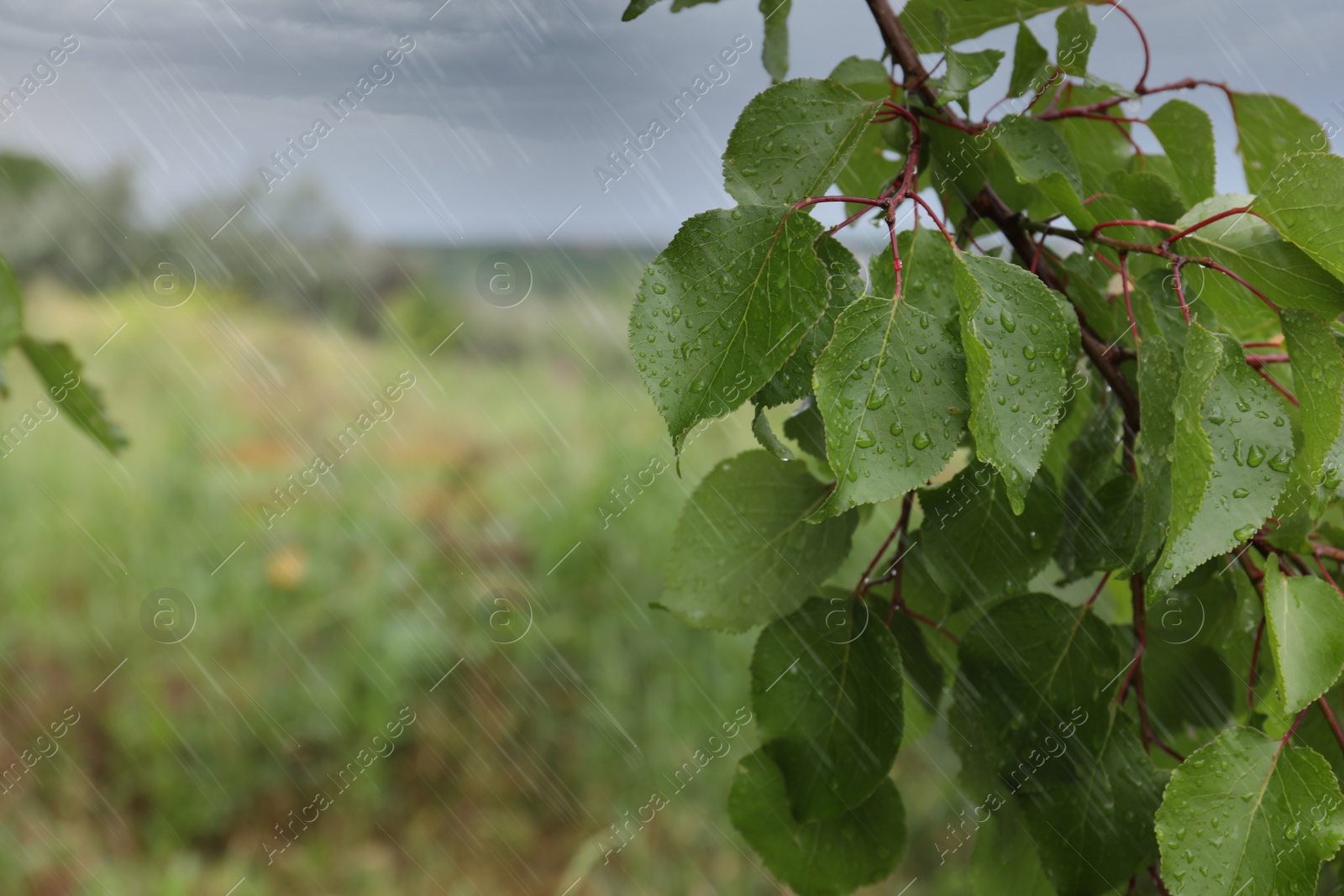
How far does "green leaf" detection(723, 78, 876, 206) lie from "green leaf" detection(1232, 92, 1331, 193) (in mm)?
303

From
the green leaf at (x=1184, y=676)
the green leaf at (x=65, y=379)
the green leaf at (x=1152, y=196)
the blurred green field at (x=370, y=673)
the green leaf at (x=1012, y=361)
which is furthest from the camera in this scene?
the blurred green field at (x=370, y=673)

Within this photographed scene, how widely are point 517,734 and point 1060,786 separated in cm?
148

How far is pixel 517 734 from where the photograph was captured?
6.04ft

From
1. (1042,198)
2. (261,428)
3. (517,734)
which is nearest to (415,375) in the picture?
(261,428)

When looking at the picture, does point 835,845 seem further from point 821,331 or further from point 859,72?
point 859,72

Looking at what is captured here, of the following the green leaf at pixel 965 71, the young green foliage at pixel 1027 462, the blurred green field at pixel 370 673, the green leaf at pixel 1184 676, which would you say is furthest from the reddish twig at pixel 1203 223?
the blurred green field at pixel 370 673

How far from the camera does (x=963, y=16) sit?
570 mm

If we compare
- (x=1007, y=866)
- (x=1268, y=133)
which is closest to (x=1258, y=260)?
(x=1268, y=133)

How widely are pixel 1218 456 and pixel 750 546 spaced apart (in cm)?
22

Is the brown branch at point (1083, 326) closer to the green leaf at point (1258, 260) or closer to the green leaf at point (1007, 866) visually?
the green leaf at point (1258, 260)

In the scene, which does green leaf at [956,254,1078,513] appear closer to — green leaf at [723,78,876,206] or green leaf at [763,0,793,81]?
green leaf at [723,78,876,206]

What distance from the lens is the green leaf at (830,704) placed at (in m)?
0.48

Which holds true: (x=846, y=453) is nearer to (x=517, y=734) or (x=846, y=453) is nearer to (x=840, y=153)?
(x=840, y=153)

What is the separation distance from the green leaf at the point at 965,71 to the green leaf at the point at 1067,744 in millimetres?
241
